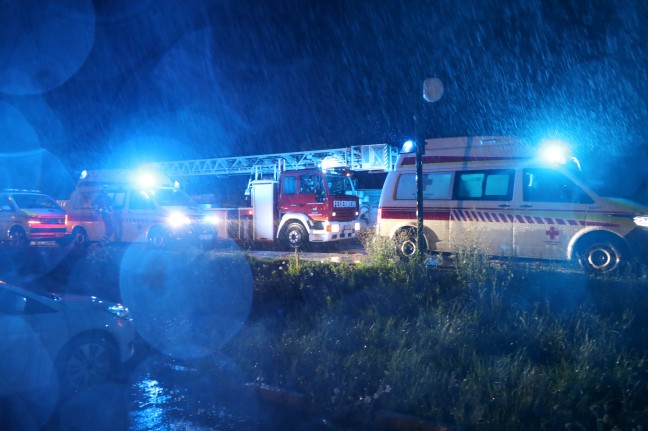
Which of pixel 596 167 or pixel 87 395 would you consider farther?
pixel 596 167

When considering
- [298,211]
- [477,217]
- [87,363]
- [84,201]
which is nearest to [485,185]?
[477,217]

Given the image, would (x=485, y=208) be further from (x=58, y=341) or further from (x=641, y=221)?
(x=58, y=341)

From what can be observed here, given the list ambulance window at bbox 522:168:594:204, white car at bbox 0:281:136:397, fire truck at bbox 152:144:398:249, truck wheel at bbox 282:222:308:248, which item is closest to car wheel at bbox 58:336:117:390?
white car at bbox 0:281:136:397

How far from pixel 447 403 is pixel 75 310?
4.16 metres

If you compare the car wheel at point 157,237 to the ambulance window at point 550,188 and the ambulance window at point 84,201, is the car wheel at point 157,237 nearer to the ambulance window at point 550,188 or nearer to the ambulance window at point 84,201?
the ambulance window at point 84,201

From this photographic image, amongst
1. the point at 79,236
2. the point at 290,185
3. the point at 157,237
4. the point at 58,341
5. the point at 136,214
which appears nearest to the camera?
the point at 58,341

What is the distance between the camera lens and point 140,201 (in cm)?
1552

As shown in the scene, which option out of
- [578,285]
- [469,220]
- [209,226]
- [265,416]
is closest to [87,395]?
[265,416]

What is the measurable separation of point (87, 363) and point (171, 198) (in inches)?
427

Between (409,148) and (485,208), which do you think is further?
(409,148)

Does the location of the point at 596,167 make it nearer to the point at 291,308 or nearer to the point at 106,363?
the point at 291,308

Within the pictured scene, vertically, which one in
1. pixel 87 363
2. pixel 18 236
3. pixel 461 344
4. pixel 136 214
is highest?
pixel 136 214

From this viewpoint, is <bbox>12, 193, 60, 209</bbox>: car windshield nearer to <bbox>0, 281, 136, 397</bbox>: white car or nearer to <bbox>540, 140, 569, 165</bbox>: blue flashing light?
<bbox>0, 281, 136, 397</bbox>: white car

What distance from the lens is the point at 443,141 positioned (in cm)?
1180
